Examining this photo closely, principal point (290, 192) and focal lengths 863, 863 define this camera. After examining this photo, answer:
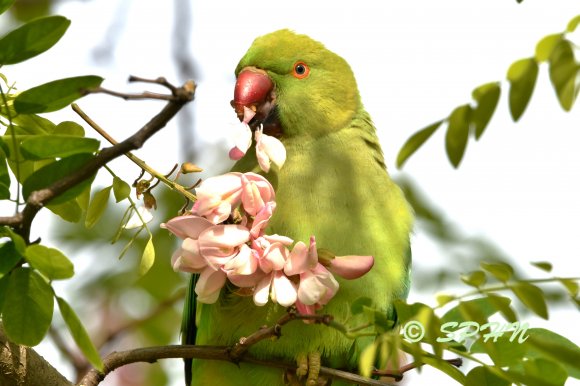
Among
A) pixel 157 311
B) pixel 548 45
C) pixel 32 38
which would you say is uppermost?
pixel 32 38

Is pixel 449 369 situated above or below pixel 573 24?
below

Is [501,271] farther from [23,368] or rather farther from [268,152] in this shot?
[23,368]

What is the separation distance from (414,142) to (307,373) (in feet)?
3.72

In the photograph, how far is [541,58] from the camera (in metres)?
1.55

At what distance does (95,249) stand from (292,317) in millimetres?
2030

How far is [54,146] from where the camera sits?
1.69m

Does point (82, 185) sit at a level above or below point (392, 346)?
above

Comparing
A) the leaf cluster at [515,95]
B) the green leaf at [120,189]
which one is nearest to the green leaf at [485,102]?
the leaf cluster at [515,95]

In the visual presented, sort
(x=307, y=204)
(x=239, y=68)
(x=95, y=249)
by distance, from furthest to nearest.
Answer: (x=95, y=249)
(x=239, y=68)
(x=307, y=204)

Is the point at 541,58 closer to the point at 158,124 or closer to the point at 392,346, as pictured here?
the point at 392,346

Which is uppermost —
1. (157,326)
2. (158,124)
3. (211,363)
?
(158,124)

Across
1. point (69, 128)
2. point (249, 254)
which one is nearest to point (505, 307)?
point (249, 254)

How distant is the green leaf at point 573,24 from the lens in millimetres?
1525

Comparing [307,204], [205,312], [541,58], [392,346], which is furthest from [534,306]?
[205,312]
